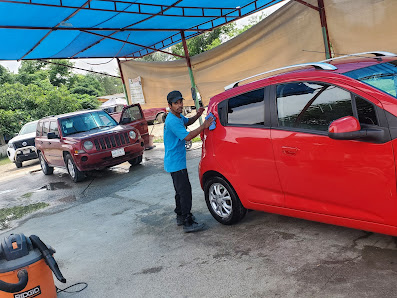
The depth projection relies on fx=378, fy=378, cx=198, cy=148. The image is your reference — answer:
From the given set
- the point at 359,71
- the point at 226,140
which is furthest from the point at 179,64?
the point at 359,71

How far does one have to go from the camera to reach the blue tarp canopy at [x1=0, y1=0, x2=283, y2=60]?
777 cm

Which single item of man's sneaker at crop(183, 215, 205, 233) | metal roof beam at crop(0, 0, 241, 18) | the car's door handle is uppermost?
metal roof beam at crop(0, 0, 241, 18)

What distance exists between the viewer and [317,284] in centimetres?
317

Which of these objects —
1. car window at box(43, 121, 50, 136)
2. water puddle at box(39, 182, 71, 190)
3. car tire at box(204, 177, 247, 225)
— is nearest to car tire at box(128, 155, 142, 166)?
water puddle at box(39, 182, 71, 190)

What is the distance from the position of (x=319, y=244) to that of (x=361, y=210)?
2.58 ft

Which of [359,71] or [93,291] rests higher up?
[359,71]

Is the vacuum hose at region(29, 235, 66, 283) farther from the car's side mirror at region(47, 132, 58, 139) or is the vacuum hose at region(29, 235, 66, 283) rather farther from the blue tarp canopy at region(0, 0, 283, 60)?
the car's side mirror at region(47, 132, 58, 139)

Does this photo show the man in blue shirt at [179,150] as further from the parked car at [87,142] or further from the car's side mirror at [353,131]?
the parked car at [87,142]

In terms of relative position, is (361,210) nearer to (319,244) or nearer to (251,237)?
(319,244)

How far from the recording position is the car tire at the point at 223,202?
4.64 metres

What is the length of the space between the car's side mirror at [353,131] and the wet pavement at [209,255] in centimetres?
113

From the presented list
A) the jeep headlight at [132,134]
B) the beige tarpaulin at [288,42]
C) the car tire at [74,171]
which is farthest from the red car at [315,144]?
the car tire at [74,171]

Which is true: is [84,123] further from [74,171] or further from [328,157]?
[328,157]

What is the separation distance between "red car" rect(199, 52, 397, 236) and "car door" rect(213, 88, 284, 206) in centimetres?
1
